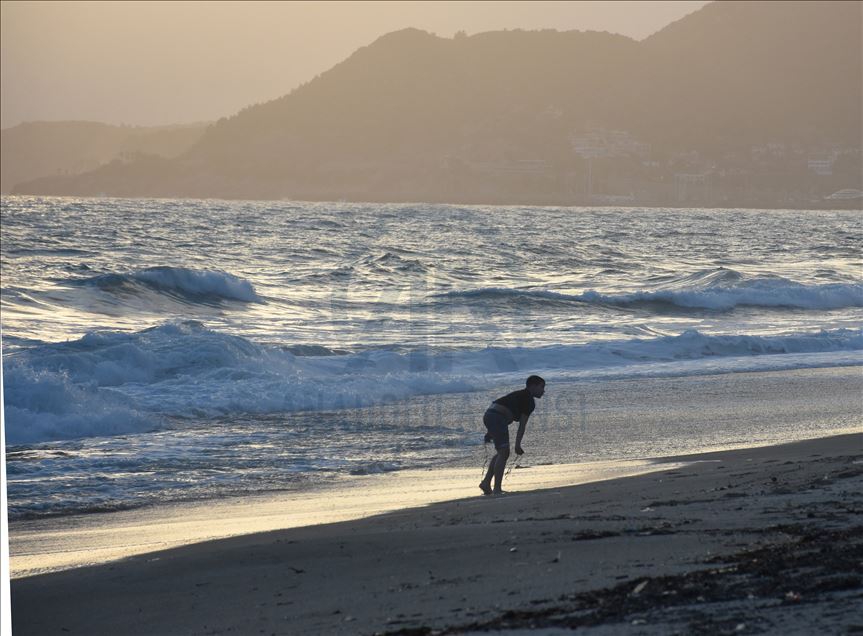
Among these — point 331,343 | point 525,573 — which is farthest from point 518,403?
point 331,343

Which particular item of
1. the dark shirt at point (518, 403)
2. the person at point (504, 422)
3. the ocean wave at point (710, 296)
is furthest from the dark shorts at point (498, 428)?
the ocean wave at point (710, 296)

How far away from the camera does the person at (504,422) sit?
7844 millimetres

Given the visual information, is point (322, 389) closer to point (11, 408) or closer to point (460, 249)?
point (11, 408)

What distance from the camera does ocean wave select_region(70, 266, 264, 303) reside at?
27.4m

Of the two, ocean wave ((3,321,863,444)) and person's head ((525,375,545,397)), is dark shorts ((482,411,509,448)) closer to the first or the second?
person's head ((525,375,545,397))

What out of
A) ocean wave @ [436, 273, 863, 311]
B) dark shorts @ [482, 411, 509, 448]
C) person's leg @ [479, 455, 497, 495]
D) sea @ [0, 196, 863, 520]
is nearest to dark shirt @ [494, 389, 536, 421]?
dark shorts @ [482, 411, 509, 448]

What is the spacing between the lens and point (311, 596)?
15.3ft

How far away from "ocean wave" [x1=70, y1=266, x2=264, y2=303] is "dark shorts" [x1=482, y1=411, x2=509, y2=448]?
1982cm

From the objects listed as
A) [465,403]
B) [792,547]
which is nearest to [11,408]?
[465,403]

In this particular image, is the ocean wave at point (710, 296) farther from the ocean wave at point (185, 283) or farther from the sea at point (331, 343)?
the ocean wave at point (185, 283)

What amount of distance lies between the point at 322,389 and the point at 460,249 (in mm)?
32425

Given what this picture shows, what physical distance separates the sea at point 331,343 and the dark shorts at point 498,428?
1.54m

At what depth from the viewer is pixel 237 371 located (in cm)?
1480

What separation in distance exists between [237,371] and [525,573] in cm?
1068
